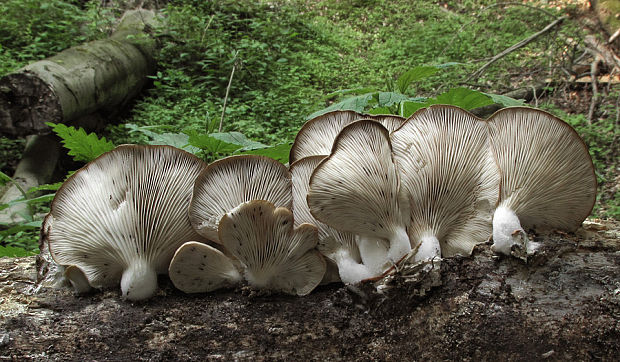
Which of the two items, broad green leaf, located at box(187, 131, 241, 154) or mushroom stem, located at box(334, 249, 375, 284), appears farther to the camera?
broad green leaf, located at box(187, 131, 241, 154)

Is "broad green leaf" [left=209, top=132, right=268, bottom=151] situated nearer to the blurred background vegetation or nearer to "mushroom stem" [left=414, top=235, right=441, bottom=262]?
"mushroom stem" [left=414, top=235, right=441, bottom=262]

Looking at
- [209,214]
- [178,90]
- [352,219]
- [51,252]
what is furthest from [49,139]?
[352,219]

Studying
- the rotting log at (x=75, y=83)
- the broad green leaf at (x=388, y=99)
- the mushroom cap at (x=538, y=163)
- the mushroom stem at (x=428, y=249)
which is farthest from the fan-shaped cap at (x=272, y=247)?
the rotting log at (x=75, y=83)

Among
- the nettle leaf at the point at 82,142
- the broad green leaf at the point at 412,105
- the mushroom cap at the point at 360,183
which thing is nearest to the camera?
the mushroom cap at the point at 360,183

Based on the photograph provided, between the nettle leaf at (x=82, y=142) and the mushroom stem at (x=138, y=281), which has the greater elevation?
the nettle leaf at (x=82, y=142)

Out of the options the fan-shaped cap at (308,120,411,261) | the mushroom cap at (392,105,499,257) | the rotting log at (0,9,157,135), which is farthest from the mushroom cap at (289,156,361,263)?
the rotting log at (0,9,157,135)

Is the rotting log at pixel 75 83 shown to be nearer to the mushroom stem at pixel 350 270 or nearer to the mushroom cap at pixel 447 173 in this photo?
the mushroom stem at pixel 350 270

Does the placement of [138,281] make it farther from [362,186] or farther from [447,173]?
[447,173]
